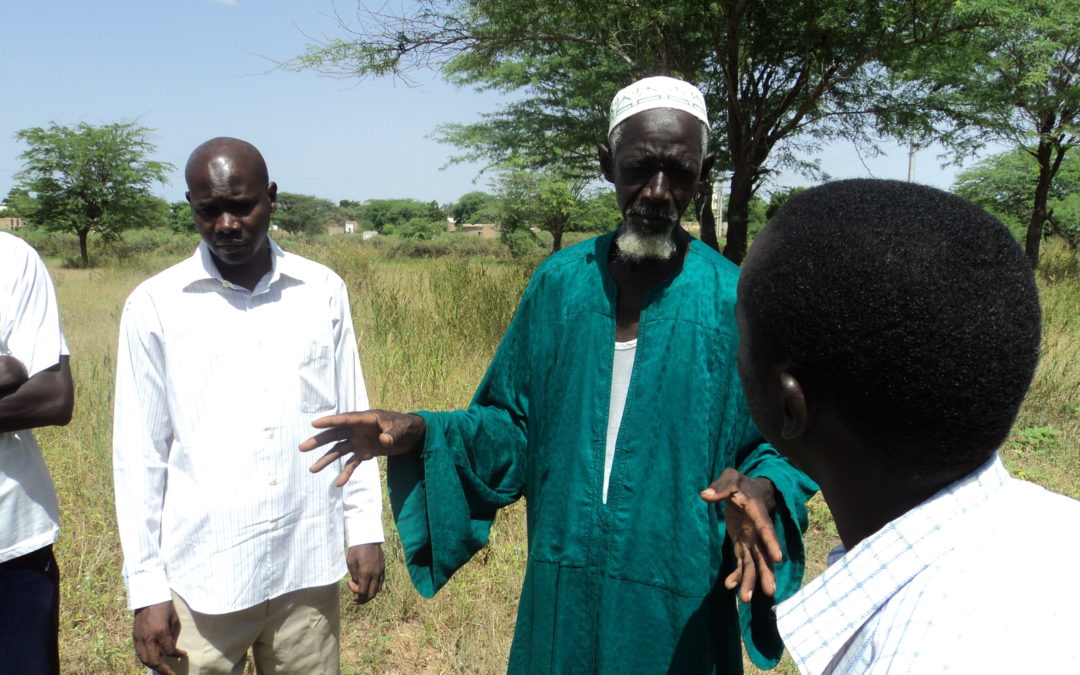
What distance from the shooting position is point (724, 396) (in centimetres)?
183

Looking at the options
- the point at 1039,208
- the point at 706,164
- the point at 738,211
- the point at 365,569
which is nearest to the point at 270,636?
the point at 365,569

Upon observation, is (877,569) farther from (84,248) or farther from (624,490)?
(84,248)

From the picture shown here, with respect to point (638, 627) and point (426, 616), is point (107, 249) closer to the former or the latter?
point (426, 616)

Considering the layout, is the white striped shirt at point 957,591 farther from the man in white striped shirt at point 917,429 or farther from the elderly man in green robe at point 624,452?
the elderly man in green robe at point 624,452

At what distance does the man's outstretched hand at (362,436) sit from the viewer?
1619 millimetres

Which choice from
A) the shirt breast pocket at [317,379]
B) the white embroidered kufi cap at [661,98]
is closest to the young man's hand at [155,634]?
the shirt breast pocket at [317,379]

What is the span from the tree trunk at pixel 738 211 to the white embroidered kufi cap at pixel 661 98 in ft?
23.0

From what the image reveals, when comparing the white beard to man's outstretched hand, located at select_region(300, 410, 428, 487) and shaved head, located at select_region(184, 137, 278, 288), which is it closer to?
man's outstretched hand, located at select_region(300, 410, 428, 487)

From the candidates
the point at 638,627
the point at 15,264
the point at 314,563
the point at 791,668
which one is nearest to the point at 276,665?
the point at 314,563

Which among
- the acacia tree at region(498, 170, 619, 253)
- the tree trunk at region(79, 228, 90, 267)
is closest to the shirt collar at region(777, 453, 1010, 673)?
the acacia tree at region(498, 170, 619, 253)

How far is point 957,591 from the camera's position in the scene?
73 centimetres

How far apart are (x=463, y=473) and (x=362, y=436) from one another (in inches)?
13.3

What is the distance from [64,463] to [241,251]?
3397 mm

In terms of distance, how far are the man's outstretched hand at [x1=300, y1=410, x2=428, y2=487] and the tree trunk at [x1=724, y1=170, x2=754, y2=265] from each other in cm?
756
